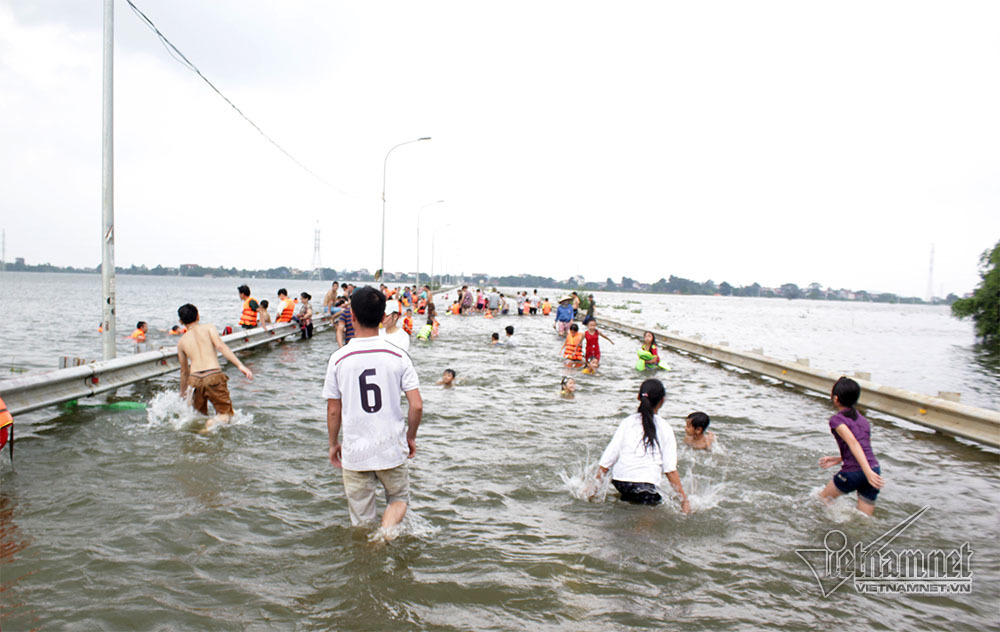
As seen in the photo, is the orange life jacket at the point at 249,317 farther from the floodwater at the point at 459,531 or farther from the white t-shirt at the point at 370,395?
the white t-shirt at the point at 370,395

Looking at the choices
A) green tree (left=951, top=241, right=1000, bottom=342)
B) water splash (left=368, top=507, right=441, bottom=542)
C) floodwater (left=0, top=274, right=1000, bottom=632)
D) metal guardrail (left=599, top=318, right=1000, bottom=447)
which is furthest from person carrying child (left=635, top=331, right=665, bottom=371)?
green tree (left=951, top=241, right=1000, bottom=342)

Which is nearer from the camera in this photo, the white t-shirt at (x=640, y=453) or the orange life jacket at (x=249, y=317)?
the white t-shirt at (x=640, y=453)

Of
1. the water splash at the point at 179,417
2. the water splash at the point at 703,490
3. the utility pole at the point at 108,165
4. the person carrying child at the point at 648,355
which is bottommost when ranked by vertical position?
the water splash at the point at 703,490

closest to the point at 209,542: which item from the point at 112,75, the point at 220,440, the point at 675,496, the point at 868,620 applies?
the point at 220,440

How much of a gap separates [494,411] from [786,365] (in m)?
8.26

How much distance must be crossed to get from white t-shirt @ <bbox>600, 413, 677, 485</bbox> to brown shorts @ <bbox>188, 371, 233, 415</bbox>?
529cm

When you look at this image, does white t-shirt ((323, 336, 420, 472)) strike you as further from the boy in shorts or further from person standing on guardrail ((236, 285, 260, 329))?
person standing on guardrail ((236, 285, 260, 329))

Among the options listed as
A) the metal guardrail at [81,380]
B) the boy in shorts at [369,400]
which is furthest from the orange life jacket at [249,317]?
the boy in shorts at [369,400]

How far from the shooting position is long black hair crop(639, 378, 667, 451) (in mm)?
5266

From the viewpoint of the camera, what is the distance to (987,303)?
100 feet

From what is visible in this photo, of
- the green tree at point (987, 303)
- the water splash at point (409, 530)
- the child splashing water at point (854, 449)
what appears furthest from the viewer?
the green tree at point (987, 303)

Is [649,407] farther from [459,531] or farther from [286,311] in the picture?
[286,311]

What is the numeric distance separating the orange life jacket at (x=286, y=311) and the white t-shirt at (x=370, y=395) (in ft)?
58.2

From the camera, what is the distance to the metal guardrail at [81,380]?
7243 millimetres
